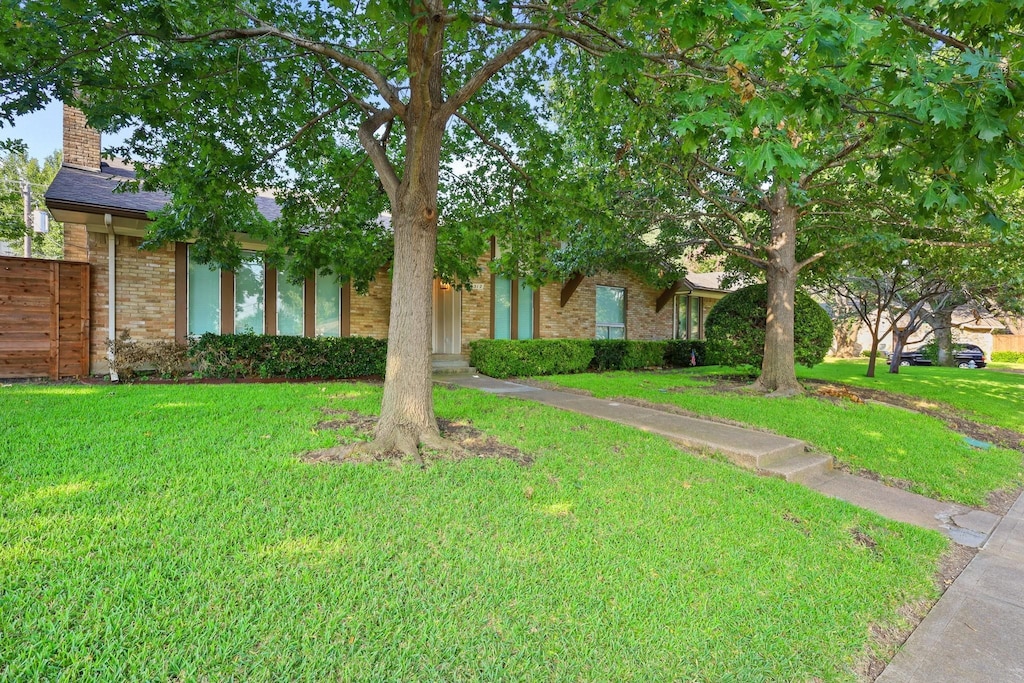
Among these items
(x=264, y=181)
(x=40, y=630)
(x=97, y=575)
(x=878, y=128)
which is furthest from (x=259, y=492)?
(x=878, y=128)

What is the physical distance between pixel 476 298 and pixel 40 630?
12017 mm

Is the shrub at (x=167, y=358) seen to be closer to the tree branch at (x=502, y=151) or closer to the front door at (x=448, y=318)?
the front door at (x=448, y=318)

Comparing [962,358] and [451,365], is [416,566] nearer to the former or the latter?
[451,365]

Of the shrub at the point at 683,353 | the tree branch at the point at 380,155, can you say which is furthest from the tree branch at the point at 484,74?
the shrub at the point at 683,353

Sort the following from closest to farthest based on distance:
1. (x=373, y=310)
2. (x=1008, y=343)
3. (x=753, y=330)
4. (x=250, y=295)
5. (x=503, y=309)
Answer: (x=250, y=295) < (x=753, y=330) < (x=373, y=310) < (x=503, y=309) < (x=1008, y=343)

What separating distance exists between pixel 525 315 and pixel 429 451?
34.4 ft

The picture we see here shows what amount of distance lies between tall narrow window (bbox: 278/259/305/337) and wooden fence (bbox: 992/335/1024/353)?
37.7 meters

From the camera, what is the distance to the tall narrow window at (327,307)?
11320mm

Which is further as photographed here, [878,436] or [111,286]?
[111,286]

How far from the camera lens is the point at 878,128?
395cm

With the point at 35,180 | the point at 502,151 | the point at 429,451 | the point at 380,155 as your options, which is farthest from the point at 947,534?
the point at 35,180

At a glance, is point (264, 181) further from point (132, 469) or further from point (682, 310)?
point (682, 310)

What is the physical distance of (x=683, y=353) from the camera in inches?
666

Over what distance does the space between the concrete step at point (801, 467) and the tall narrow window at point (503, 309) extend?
952 cm
